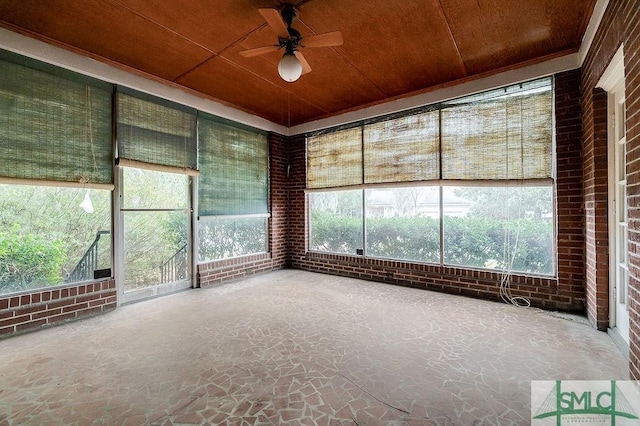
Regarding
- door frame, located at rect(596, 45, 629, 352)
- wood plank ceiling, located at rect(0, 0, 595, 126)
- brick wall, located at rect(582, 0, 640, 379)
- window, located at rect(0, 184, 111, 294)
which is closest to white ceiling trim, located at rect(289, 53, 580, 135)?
wood plank ceiling, located at rect(0, 0, 595, 126)

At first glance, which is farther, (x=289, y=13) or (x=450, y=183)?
(x=450, y=183)

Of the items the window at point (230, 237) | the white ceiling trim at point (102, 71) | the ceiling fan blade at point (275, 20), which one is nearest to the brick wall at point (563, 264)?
the window at point (230, 237)


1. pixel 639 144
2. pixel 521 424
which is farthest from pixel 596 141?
pixel 521 424

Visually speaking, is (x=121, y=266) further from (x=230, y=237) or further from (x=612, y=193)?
(x=612, y=193)

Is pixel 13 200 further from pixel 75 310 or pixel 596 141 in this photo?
pixel 596 141

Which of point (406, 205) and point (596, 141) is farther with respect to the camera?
point (406, 205)

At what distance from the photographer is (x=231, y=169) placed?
5039mm

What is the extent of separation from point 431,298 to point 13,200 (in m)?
5.07

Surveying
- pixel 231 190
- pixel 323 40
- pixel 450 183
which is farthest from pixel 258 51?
pixel 450 183

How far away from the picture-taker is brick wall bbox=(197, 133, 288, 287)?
17.0 ft

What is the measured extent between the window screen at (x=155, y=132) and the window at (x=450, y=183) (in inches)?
94.7

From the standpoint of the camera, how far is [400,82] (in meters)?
4.11

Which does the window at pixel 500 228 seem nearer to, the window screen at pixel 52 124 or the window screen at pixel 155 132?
the window screen at pixel 155 132

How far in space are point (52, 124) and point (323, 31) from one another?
3.20 metres
